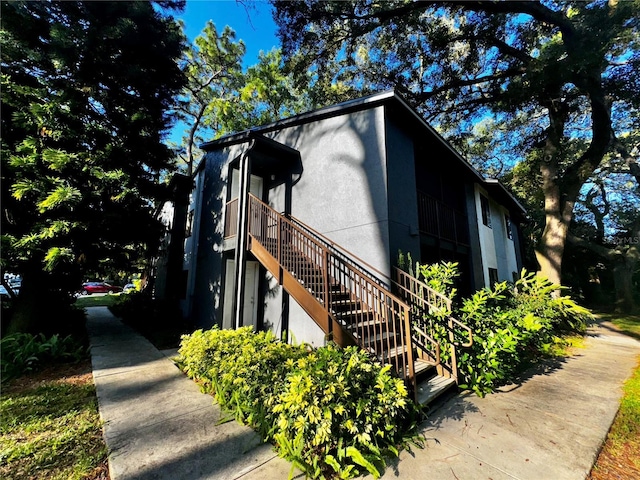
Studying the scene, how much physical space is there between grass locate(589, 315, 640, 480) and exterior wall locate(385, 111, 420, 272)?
12.0ft

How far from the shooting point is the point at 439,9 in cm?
1130

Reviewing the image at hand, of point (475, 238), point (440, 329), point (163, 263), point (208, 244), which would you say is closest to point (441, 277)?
point (440, 329)

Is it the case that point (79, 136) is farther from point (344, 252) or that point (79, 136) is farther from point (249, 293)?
point (344, 252)

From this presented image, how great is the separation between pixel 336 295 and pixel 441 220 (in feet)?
15.5

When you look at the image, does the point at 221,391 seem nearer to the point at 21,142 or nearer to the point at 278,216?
the point at 278,216

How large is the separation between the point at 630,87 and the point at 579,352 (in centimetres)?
981

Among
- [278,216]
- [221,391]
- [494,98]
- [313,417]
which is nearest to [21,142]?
[278,216]

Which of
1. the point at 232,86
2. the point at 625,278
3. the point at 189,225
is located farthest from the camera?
the point at 232,86

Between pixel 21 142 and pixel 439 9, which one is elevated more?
pixel 439 9

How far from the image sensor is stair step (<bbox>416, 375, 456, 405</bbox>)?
3.83 m

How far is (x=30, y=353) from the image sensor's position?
17.7 ft

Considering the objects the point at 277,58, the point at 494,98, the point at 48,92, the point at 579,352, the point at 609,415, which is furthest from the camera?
the point at 277,58

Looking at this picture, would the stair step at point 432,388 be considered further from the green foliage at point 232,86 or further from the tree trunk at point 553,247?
the green foliage at point 232,86

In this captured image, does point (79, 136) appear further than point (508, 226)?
No
